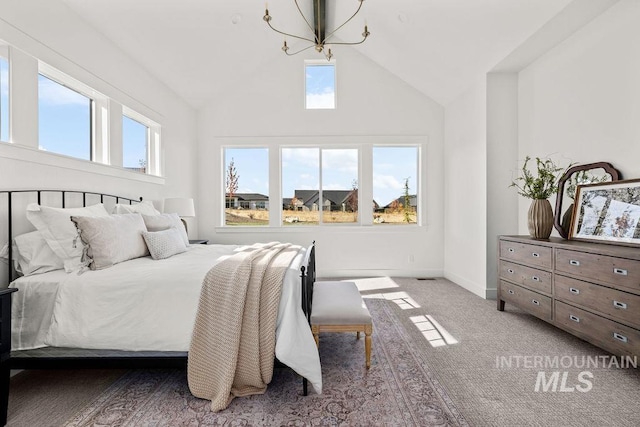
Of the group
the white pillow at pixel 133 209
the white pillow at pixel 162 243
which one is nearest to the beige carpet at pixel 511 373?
the white pillow at pixel 162 243

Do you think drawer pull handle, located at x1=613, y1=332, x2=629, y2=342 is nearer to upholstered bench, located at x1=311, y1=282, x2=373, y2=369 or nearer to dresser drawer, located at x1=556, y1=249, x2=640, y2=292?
dresser drawer, located at x1=556, y1=249, x2=640, y2=292

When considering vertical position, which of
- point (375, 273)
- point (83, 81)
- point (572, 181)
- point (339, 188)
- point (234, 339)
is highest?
point (83, 81)

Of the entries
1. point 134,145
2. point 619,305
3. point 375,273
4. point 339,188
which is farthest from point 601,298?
point 134,145

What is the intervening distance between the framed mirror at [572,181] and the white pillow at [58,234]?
405 cm

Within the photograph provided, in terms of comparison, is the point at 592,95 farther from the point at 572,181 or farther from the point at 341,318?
the point at 341,318

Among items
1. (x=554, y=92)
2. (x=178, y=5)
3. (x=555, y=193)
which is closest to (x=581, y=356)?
(x=555, y=193)

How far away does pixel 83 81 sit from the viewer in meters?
2.77

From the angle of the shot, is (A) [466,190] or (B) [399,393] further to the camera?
(A) [466,190]

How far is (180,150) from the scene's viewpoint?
15.0 ft

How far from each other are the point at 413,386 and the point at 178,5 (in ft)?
13.2

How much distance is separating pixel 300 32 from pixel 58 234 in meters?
4.18

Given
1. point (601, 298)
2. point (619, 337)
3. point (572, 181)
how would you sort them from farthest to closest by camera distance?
1. point (572, 181)
2. point (601, 298)
3. point (619, 337)

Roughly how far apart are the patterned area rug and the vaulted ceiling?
314 cm

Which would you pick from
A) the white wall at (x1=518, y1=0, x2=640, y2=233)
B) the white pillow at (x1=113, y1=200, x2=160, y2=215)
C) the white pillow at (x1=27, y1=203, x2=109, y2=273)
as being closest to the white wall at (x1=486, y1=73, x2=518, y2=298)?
the white wall at (x1=518, y1=0, x2=640, y2=233)
